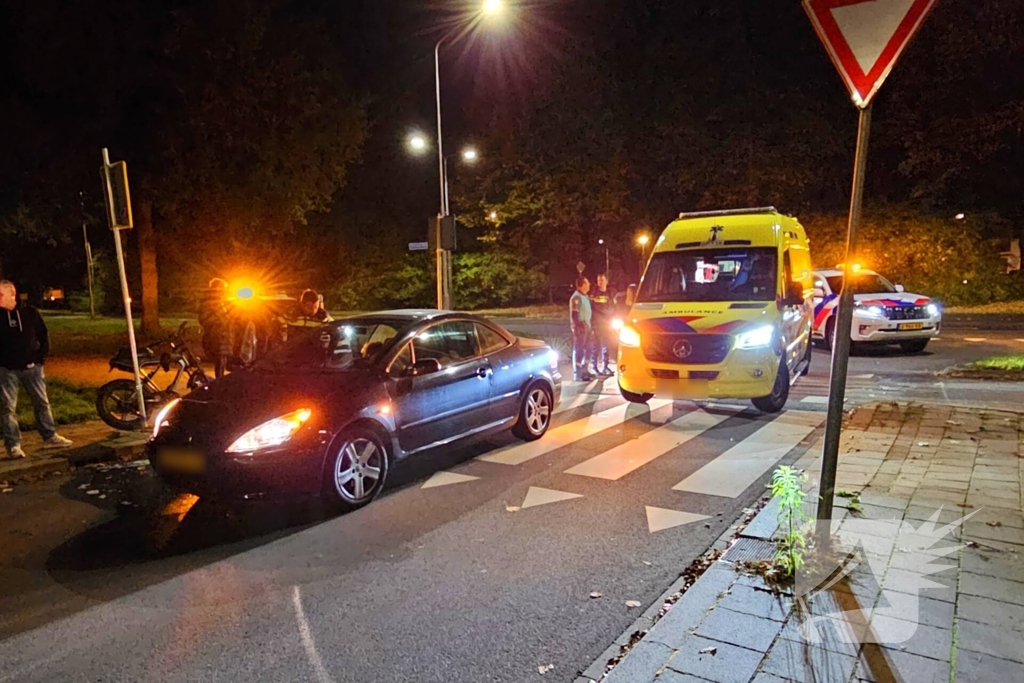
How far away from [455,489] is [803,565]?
10.2 ft

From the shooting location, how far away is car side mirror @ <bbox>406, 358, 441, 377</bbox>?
6445mm

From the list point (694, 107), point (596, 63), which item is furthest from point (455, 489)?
point (596, 63)

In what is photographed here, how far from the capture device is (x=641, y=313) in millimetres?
9133

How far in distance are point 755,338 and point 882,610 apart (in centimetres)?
506

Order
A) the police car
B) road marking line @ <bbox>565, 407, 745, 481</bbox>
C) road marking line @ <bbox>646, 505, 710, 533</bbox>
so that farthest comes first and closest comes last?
the police car < road marking line @ <bbox>565, 407, 745, 481</bbox> < road marking line @ <bbox>646, 505, 710, 533</bbox>

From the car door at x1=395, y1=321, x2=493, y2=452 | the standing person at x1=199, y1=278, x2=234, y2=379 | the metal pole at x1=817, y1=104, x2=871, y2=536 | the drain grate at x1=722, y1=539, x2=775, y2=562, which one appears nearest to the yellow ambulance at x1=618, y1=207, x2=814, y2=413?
the car door at x1=395, y1=321, x2=493, y2=452

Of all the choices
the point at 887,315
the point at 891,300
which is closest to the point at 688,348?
the point at 887,315

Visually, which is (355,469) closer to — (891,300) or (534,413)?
(534,413)

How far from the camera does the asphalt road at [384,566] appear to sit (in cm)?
363

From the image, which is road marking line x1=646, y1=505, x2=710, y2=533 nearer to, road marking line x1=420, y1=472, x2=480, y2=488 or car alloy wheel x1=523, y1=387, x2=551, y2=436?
road marking line x1=420, y1=472, x2=480, y2=488

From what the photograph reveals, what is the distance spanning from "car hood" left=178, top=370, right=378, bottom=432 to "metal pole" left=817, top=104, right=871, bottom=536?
11.9 feet

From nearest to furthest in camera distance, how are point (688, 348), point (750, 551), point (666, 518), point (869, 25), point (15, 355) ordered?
point (869, 25), point (750, 551), point (666, 518), point (15, 355), point (688, 348)

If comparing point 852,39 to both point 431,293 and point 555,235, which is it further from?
point 431,293

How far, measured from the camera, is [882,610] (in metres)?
3.68
